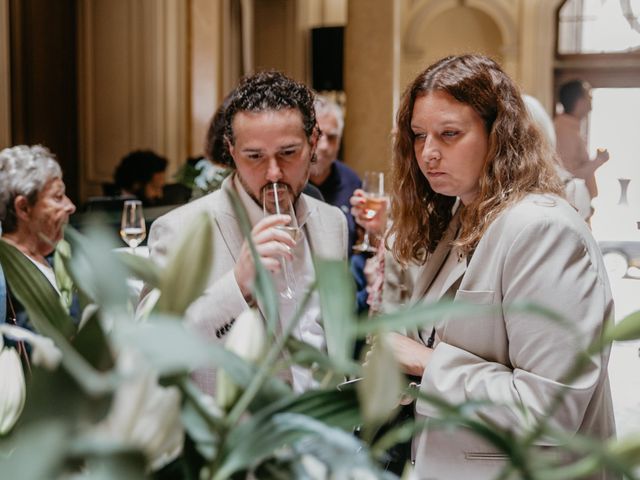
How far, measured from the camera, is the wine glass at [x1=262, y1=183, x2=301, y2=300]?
1.58m

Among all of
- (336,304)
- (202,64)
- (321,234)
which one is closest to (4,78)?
(202,64)

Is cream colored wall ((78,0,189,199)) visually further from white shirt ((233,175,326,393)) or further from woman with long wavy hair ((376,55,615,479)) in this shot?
woman with long wavy hair ((376,55,615,479))

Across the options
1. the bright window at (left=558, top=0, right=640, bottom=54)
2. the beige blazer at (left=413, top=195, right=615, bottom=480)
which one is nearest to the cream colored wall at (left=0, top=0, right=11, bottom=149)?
the beige blazer at (left=413, top=195, right=615, bottom=480)

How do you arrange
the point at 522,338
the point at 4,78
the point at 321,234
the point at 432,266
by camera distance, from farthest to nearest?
the point at 4,78 → the point at 321,234 → the point at 432,266 → the point at 522,338

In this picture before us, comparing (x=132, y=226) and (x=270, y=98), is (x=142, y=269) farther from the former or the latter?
(x=132, y=226)

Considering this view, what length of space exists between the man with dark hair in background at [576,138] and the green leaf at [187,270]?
14.9 ft

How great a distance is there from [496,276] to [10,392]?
936mm

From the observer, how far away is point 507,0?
12.4m

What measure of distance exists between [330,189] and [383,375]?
3.64m

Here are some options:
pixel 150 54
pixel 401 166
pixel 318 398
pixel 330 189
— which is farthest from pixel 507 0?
pixel 318 398

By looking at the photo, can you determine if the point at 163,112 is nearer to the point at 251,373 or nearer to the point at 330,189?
the point at 330,189

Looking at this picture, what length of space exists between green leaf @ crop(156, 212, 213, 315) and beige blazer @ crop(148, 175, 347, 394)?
65 centimetres

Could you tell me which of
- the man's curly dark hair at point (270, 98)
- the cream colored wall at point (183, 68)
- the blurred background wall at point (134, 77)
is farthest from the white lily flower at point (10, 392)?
the blurred background wall at point (134, 77)

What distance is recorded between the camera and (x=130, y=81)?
7789 millimetres
